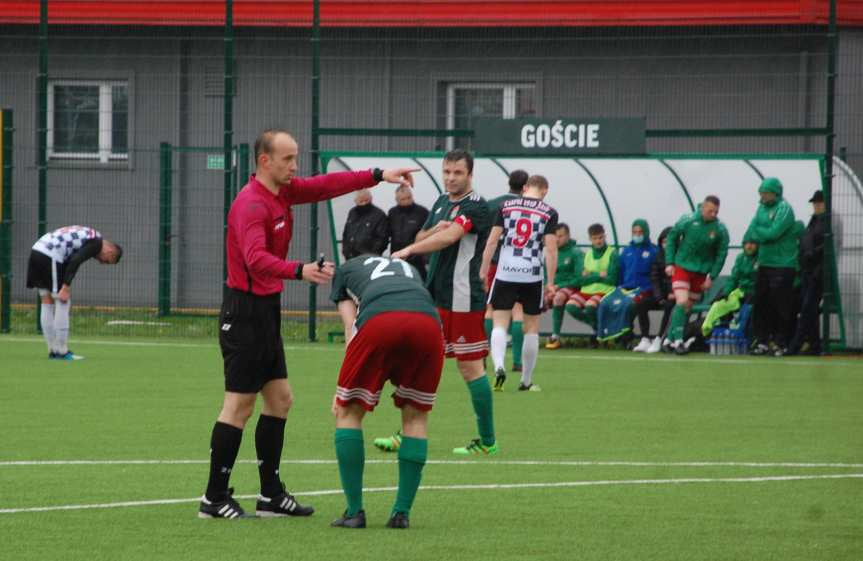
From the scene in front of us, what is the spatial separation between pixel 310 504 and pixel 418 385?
1.10 meters

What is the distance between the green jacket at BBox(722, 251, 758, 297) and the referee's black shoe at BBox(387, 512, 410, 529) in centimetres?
1279

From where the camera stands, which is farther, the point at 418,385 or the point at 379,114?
the point at 379,114

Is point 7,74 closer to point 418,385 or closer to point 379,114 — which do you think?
point 379,114

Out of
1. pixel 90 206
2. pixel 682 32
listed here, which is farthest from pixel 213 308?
pixel 682 32

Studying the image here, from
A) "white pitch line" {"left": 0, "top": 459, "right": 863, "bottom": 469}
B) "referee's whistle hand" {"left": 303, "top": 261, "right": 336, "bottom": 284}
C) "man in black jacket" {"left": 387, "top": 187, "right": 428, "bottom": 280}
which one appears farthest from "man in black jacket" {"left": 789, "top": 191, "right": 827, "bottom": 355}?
"referee's whistle hand" {"left": 303, "top": 261, "right": 336, "bottom": 284}

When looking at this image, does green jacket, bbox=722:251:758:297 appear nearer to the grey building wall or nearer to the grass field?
the grey building wall

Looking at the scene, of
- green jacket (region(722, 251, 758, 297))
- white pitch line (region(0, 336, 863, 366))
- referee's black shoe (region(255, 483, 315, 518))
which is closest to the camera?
referee's black shoe (region(255, 483, 315, 518))

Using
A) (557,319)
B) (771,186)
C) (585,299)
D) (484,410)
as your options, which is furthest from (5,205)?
(484,410)

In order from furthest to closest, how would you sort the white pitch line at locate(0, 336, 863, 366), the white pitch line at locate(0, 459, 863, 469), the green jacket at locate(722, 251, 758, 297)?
the green jacket at locate(722, 251, 758, 297)
the white pitch line at locate(0, 336, 863, 366)
the white pitch line at locate(0, 459, 863, 469)

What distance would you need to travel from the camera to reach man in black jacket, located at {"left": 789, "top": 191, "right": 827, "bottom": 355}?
19656mm

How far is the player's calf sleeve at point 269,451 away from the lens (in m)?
8.23

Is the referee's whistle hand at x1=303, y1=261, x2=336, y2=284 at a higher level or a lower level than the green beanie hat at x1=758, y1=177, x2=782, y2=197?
lower

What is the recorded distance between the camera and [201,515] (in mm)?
8055

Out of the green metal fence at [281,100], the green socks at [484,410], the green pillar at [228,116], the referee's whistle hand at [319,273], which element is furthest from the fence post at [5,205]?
the referee's whistle hand at [319,273]
